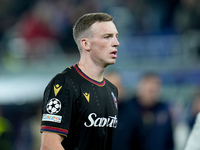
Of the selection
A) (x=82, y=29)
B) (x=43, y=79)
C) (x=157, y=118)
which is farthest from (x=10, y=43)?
(x=82, y=29)

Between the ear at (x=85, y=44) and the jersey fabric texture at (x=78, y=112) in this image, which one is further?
the ear at (x=85, y=44)

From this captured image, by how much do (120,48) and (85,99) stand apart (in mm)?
7102

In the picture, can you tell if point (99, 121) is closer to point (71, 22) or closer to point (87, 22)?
point (87, 22)

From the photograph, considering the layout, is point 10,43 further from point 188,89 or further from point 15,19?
point 188,89

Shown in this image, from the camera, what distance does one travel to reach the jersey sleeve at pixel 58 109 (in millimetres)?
3898

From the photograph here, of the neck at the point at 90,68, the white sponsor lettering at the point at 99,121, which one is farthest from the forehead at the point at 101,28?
the white sponsor lettering at the point at 99,121

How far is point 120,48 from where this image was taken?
11117 mm

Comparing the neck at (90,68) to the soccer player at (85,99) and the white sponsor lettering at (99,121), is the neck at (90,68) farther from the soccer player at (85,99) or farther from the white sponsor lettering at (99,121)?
the white sponsor lettering at (99,121)

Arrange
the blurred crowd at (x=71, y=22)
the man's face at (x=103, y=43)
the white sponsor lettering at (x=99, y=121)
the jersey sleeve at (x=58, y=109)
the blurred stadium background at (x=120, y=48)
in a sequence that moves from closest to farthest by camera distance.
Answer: the jersey sleeve at (x=58, y=109) < the white sponsor lettering at (x=99, y=121) < the man's face at (x=103, y=43) < the blurred stadium background at (x=120, y=48) < the blurred crowd at (x=71, y=22)

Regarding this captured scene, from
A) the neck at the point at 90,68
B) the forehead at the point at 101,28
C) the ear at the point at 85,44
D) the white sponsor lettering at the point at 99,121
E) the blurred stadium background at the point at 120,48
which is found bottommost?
the white sponsor lettering at the point at 99,121

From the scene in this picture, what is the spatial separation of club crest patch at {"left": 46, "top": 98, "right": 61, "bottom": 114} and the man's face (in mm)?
563

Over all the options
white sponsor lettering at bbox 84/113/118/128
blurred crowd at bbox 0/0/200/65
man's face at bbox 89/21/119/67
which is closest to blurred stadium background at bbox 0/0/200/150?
blurred crowd at bbox 0/0/200/65

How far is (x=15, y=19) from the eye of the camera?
14.3 m

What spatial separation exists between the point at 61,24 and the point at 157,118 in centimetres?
705
